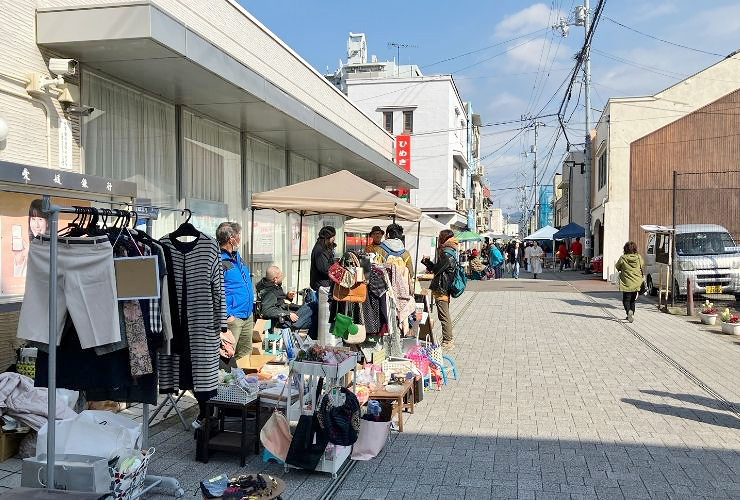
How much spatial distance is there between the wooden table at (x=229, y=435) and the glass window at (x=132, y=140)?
12.6 ft

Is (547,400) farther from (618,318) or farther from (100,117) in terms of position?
(618,318)

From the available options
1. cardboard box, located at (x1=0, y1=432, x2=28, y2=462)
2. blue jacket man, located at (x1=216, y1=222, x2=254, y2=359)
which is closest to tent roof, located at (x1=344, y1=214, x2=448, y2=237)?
blue jacket man, located at (x1=216, y1=222, x2=254, y2=359)

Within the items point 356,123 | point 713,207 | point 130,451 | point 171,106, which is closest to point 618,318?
point 356,123

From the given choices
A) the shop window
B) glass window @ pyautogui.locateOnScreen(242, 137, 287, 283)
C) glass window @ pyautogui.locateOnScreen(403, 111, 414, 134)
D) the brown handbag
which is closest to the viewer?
the brown handbag

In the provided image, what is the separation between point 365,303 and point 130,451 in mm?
3306

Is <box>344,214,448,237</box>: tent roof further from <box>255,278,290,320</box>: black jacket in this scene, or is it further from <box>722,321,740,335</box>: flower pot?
<box>722,321,740,335</box>: flower pot

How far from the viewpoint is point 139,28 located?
6.46m

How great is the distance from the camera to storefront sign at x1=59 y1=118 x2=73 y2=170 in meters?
6.96

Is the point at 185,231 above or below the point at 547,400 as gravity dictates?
above

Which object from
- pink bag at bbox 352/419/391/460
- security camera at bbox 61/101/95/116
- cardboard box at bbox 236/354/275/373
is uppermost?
security camera at bbox 61/101/95/116

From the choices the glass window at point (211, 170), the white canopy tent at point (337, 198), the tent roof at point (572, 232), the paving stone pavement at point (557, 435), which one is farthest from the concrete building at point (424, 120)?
the white canopy tent at point (337, 198)

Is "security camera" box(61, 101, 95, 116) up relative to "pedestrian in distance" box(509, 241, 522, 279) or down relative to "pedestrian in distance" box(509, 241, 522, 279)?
up

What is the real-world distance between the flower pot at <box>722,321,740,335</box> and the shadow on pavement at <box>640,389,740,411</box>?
219 inches

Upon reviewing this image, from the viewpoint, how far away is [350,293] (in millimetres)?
6645
